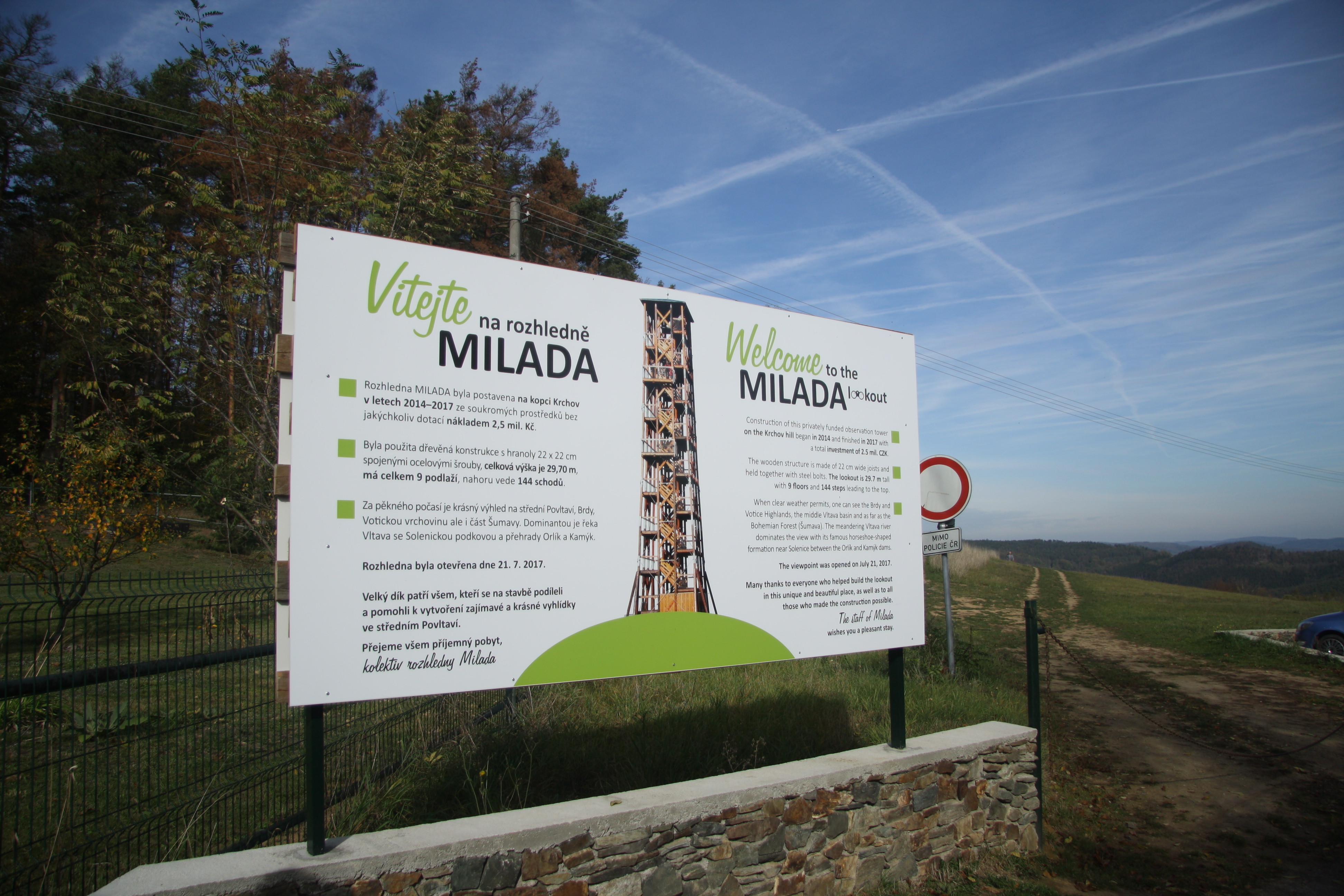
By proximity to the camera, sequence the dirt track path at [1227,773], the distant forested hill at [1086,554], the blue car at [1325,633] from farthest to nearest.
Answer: the distant forested hill at [1086,554], the blue car at [1325,633], the dirt track path at [1227,773]

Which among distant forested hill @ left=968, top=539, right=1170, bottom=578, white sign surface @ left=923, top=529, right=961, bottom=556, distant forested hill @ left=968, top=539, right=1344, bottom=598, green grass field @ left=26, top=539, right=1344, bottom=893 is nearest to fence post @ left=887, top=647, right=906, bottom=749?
green grass field @ left=26, top=539, right=1344, bottom=893

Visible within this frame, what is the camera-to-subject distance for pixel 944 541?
333 inches

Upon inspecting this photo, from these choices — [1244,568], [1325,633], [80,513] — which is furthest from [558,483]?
[1244,568]

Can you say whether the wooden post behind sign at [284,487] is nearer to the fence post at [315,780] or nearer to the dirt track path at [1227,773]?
the fence post at [315,780]

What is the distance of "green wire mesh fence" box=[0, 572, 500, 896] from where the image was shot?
12.1 feet

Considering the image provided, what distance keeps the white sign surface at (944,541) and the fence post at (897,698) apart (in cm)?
384

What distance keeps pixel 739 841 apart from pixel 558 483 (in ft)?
6.81

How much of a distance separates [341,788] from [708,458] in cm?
337

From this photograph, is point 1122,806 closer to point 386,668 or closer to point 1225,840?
point 1225,840

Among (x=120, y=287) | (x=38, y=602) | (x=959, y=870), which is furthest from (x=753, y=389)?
(x=120, y=287)

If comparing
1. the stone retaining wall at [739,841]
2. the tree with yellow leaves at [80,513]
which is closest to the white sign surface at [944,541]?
the stone retaining wall at [739,841]

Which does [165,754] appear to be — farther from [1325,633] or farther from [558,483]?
[1325,633]

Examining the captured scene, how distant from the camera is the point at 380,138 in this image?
17.6 metres

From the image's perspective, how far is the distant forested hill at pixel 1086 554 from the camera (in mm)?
90812
